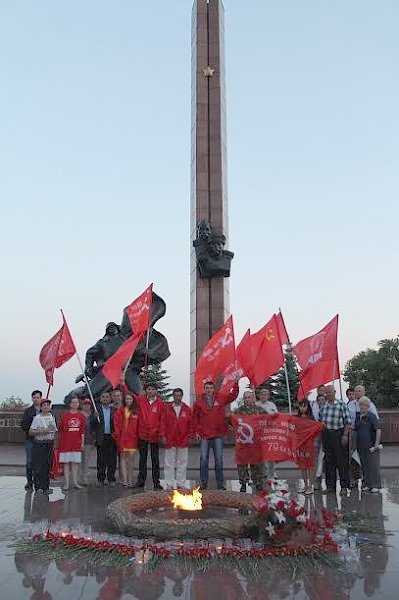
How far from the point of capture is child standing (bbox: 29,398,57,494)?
352 inches

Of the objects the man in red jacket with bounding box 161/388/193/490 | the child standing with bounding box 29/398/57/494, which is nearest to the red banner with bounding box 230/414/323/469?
the man in red jacket with bounding box 161/388/193/490

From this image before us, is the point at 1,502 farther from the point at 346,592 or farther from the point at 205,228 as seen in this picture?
the point at 205,228

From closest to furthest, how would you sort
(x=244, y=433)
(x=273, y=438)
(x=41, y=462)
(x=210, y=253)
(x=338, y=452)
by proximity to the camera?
(x=273, y=438) < (x=244, y=433) < (x=338, y=452) < (x=41, y=462) < (x=210, y=253)

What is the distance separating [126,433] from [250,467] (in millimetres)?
1996

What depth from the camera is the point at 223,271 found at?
59.0ft

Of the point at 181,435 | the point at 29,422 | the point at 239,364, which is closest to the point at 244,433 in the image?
the point at 181,435

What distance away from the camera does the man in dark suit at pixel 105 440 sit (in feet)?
31.3

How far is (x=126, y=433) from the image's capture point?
9141mm

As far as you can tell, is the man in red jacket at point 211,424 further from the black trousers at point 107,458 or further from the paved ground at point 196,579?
the paved ground at point 196,579

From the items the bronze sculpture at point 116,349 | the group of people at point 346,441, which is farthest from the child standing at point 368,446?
the bronze sculpture at point 116,349

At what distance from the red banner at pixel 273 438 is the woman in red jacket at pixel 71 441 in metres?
2.53

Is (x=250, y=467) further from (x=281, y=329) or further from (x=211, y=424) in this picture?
(x=281, y=329)

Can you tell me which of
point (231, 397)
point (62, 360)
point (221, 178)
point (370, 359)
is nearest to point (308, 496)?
point (231, 397)

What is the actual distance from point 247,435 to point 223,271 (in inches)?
388
